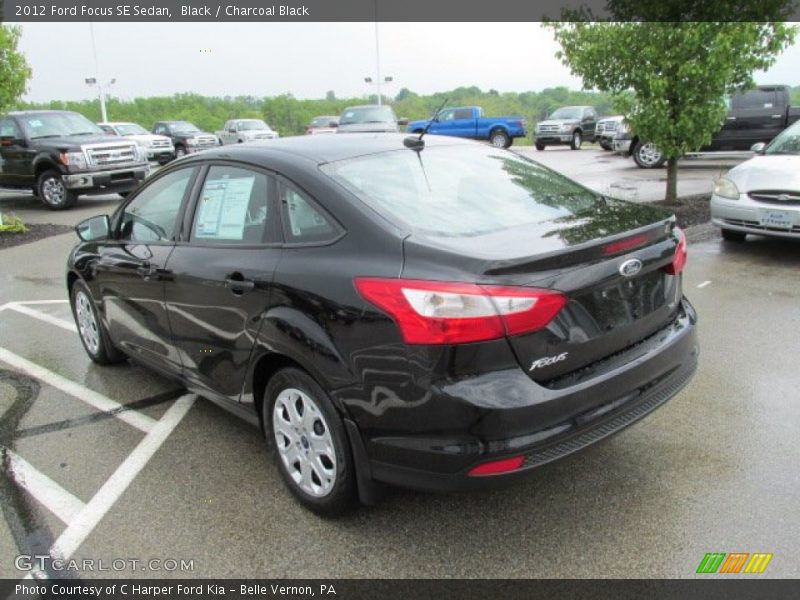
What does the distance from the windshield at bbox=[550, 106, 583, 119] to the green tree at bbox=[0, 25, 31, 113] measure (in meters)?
20.8

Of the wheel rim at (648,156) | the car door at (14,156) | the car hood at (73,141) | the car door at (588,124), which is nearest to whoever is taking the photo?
the car hood at (73,141)

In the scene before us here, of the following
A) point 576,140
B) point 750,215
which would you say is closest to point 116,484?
point 750,215

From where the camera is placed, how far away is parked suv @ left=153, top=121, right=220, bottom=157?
1099 inches

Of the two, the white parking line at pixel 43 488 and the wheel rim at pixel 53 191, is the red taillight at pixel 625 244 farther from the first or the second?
the wheel rim at pixel 53 191

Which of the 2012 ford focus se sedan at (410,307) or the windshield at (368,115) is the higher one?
the windshield at (368,115)

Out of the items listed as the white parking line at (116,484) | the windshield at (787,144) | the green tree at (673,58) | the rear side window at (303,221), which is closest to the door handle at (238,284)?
the rear side window at (303,221)

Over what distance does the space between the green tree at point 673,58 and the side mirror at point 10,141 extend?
35.9 feet

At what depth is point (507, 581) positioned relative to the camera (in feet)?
8.28

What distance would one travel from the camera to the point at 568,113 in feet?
89.5

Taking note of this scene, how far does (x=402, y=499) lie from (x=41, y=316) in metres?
4.84

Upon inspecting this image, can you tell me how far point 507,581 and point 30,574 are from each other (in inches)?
75.7

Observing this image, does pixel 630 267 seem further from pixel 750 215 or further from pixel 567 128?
pixel 567 128

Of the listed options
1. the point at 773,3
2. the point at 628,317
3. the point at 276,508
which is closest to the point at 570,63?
the point at 773,3

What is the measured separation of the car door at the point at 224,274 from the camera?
3.04m
